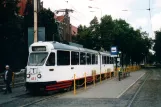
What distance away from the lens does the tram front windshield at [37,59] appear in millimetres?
20175

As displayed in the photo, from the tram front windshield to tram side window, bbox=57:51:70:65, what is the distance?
1.03 metres

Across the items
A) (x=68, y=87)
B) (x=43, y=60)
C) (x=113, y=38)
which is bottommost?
(x=68, y=87)

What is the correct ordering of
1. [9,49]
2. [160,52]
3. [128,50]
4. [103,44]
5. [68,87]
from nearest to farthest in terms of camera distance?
1. [68,87]
2. [9,49]
3. [103,44]
4. [128,50]
5. [160,52]

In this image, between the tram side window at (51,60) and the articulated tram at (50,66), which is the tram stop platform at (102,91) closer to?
the articulated tram at (50,66)

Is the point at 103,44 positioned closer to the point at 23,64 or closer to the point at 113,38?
the point at 113,38

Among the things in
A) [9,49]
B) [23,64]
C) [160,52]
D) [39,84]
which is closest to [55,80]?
[39,84]

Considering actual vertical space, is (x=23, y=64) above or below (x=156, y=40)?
below

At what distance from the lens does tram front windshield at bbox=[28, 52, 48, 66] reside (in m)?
20.2

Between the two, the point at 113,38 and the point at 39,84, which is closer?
the point at 39,84

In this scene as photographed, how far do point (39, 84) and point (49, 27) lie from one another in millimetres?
37679

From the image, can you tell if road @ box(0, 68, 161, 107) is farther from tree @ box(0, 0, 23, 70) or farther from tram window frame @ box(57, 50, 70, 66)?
tree @ box(0, 0, 23, 70)

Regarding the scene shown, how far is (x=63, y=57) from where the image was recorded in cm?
2178

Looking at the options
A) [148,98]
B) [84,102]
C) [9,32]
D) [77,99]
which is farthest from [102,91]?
[9,32]

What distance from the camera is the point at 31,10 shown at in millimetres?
52812
